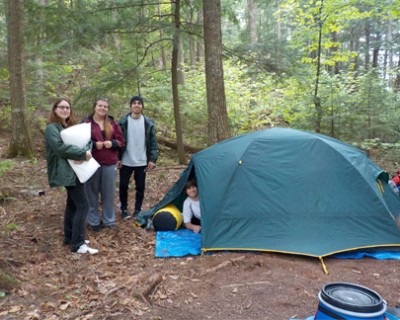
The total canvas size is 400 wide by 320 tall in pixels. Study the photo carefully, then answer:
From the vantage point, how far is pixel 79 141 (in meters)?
4.18

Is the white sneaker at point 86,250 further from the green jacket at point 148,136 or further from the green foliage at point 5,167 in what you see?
the green foliage at point 5,167

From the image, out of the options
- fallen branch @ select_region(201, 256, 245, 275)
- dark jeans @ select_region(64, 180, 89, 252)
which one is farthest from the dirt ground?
dark jeans @ select_region(64, 180, 89, 252)

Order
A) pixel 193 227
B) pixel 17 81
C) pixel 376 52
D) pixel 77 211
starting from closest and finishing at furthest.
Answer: pixel 77 211, pixel 193 227, pixel 17 81, pixel 376 52

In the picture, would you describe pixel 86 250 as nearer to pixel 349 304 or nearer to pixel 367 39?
pixel 349 304

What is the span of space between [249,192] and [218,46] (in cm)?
312

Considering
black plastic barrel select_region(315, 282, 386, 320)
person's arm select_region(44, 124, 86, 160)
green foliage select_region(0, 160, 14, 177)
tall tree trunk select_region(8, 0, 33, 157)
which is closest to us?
black plastic barrel select_region(315, 282, 386, 320)

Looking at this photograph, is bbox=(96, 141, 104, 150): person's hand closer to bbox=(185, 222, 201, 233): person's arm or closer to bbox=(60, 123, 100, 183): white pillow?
bbox=(60, 123, 100, 183): white pillow

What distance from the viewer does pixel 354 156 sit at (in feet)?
16.4

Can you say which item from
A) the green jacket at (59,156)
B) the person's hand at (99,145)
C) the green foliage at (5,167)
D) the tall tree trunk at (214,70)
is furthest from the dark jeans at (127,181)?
the green foliage at (5,167)

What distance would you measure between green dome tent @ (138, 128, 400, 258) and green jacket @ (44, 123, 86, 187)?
5.71 feet

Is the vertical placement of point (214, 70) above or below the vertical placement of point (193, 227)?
above

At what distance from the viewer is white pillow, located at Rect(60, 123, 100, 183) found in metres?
4.11

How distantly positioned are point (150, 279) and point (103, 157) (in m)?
1.96

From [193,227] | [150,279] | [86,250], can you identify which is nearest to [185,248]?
[193,227]
